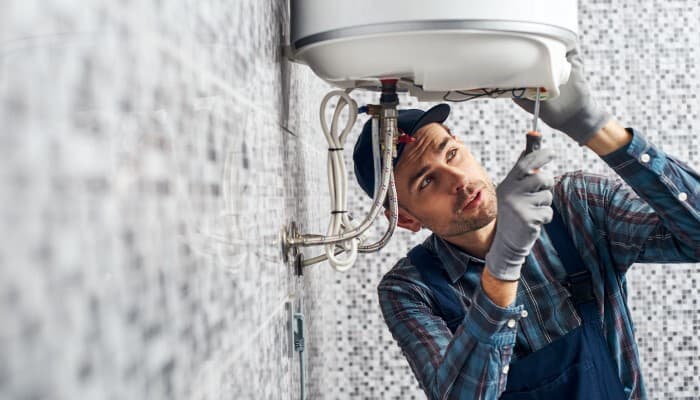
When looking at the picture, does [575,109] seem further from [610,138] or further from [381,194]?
[381,194]

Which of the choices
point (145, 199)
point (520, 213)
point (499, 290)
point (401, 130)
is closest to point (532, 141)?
point (520, 213)

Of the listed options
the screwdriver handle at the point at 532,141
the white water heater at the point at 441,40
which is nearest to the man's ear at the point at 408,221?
the screwdriver handle at the point at 532,141

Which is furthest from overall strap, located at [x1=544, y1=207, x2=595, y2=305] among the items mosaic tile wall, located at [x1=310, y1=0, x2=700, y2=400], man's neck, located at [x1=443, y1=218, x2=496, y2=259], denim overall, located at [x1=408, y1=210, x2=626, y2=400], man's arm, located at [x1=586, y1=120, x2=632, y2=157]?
mosaic tile wall, located at [x1=310, y1=0, x2=700, y2=400]

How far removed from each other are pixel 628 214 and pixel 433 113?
448 mm

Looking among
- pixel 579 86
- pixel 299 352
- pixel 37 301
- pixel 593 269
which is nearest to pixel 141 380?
pixel 37 301

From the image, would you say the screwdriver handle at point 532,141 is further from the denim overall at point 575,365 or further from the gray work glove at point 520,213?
the denim overall at point 575,365

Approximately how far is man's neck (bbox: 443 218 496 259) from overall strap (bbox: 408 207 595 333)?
62mm

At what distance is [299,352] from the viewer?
3.33ft

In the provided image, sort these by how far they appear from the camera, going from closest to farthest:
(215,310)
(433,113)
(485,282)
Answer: (215,310)
(485,282)
(433,113)

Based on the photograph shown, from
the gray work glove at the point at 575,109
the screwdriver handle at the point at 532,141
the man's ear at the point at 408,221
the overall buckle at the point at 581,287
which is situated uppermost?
the gray work glove at the point at 575,109

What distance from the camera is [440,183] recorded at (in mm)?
1208

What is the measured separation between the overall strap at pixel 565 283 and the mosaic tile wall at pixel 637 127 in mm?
732

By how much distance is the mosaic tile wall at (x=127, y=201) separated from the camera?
227 mm

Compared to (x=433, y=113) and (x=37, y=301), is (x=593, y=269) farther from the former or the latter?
(x=37, y=301)
